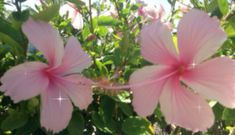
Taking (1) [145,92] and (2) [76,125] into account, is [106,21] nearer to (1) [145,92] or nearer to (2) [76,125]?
(2) [76,125]

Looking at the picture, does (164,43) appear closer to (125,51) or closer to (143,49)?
(143,49)

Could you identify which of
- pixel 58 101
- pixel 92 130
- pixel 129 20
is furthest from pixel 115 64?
pixel 129 20

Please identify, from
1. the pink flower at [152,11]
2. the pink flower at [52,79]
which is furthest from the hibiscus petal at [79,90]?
the pink flower at [152,11]

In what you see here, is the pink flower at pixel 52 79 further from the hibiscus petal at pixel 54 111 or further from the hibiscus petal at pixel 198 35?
the hibiscus petal at pixel 198 35

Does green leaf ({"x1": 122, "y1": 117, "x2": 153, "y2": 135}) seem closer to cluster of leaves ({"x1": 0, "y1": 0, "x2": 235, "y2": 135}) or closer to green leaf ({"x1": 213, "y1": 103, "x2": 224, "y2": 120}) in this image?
cluster of leaves ({"x1": 0, "y1": 0, "x2": 235, "y2": 135})

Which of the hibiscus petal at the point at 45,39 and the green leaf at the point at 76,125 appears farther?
the green leaf at the point at 76,125

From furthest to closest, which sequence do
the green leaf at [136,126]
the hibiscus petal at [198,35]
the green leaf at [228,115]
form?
the green leaf at [136,126] < the green leaf at [228,115] < the hibiscus petal at [198,35]
